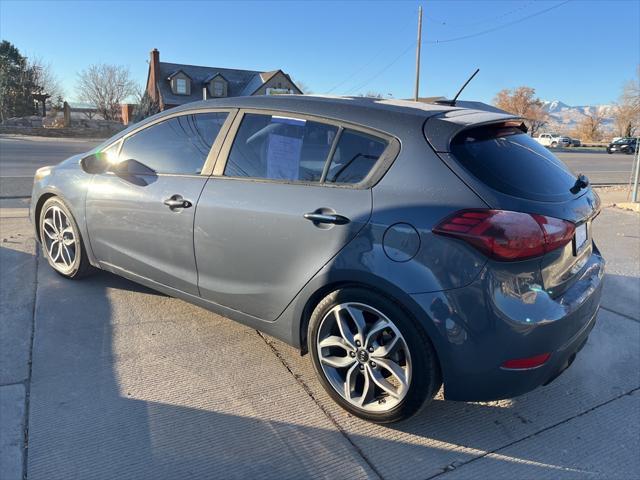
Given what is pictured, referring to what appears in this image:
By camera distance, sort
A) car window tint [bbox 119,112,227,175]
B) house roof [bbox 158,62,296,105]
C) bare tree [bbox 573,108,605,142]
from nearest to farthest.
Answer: car window tint [bbox 119,112,227,175] → house roof [bbox 158,62,296,105] → bare tree [bbox 573,108,605,142]

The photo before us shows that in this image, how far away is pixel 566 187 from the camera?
2.61 m

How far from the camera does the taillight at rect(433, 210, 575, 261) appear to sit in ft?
6.98

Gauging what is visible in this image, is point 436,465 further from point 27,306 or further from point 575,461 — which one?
point 27,306

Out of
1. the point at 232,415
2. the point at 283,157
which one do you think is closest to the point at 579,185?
the point at 283,157

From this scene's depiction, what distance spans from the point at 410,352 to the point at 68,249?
10.4 feet

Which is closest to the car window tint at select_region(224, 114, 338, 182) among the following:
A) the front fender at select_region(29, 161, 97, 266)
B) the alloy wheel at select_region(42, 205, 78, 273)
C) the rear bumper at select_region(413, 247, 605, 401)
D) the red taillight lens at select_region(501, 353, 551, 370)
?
the rear bumper at select_region(413, 247, 605, 401)

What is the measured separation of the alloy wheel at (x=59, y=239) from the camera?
4.12 m

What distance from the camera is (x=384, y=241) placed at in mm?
2328

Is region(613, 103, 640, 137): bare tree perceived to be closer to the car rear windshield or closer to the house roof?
the car rear windshield

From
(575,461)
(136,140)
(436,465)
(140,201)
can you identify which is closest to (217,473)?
(436,465)

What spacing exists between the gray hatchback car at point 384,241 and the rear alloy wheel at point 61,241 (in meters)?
1.05

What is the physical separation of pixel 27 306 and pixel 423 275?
306 cm

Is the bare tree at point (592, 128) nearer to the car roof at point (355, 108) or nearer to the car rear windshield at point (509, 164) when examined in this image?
the car rear windshield at point (509, 164)

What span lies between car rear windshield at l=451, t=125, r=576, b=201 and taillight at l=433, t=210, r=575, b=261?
15 centimetres
